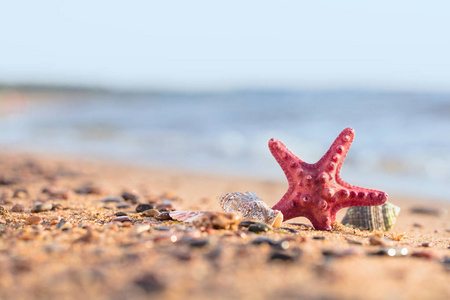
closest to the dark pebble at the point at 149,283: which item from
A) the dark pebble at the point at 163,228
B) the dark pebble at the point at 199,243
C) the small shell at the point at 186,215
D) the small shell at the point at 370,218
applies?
the dark pebble at the point at 199,243

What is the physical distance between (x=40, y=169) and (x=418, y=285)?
719 cm

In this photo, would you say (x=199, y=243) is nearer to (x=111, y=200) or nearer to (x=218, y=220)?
(x=218, y=220)

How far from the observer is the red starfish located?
3.73 metres

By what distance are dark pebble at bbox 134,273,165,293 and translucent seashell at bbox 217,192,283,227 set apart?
1.60 metres

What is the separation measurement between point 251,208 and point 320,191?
1.88ft

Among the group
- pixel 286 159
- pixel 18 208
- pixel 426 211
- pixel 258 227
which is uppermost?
pixel 286 159

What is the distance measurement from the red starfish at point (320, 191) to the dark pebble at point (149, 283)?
1.88m

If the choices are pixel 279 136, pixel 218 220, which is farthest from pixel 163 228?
pixel 279 136

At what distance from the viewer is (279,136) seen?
14.7 meters

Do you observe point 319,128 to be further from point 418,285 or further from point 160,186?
point 418,285

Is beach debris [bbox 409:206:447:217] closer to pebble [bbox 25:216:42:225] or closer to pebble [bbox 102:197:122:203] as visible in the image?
pebble [bbox 102:197:122:203]

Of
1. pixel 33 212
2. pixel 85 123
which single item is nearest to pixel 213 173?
pixel 33 212

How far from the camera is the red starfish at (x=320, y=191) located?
3.73m

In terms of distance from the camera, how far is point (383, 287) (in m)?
2.06
